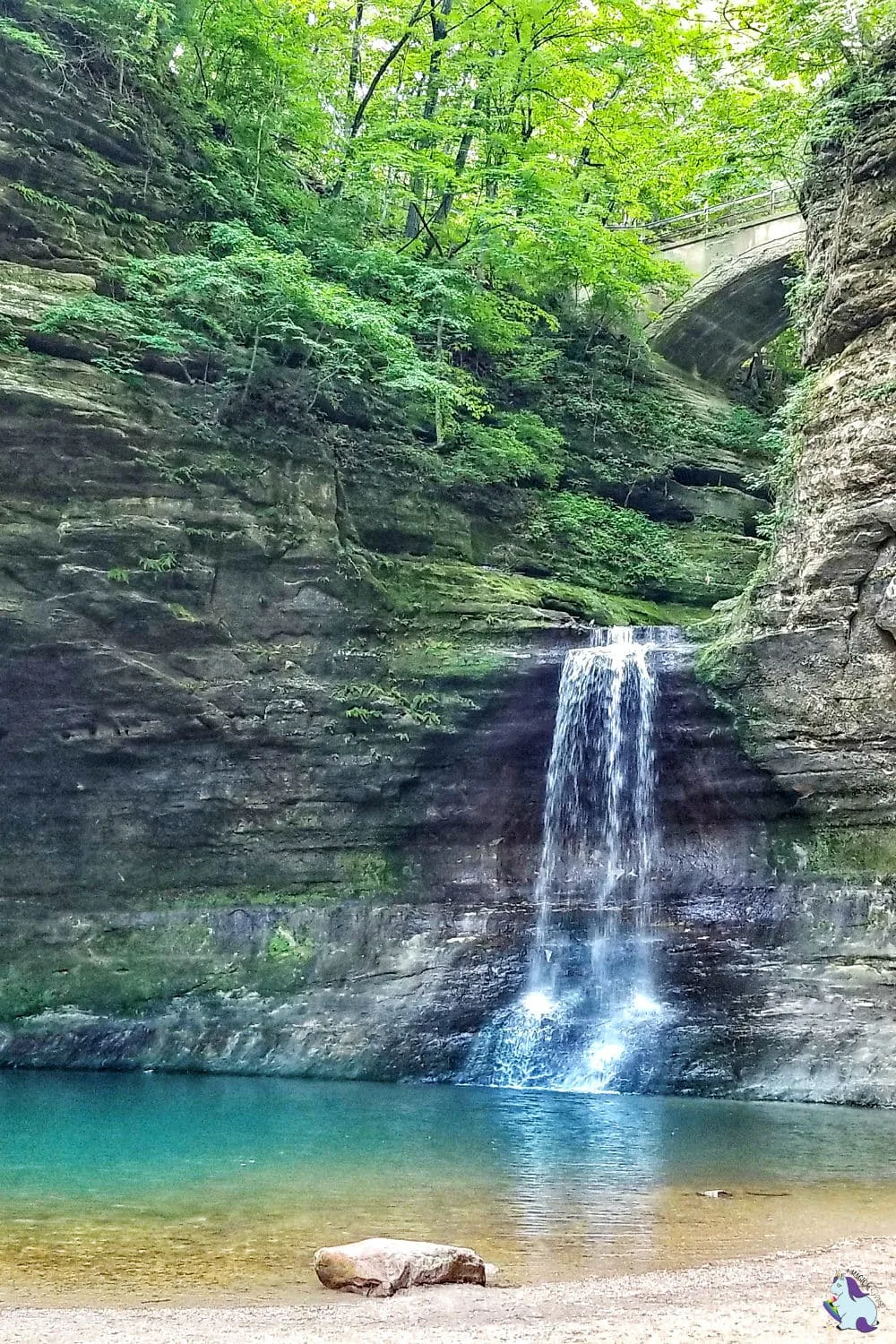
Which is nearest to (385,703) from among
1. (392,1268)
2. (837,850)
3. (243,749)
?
(243,749)

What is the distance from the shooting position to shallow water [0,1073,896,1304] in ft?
19.4

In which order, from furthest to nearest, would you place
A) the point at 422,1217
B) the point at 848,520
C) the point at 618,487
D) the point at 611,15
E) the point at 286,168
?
the point at 611,15, the point at 618,487, the point at 286,168, the point at 848,520, the point at 422,1217

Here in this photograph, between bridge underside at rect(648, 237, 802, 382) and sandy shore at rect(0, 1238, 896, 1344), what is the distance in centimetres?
2095

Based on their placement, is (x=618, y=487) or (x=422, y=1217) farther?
(x=618, y=487)

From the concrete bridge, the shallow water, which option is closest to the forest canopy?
the concrete bridge

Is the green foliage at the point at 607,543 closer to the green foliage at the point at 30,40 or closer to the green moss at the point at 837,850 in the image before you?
the green moss at the point at 837,850

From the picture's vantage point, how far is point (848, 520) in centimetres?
1360

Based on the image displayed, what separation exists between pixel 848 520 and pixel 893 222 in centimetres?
401

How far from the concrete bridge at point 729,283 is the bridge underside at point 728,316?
0.06 ft

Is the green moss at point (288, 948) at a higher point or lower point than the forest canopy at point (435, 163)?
lower

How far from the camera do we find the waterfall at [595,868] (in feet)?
44.9

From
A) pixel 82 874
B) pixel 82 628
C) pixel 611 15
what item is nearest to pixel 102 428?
pixel 82 628

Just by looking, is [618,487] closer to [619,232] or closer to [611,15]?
[619,232]
